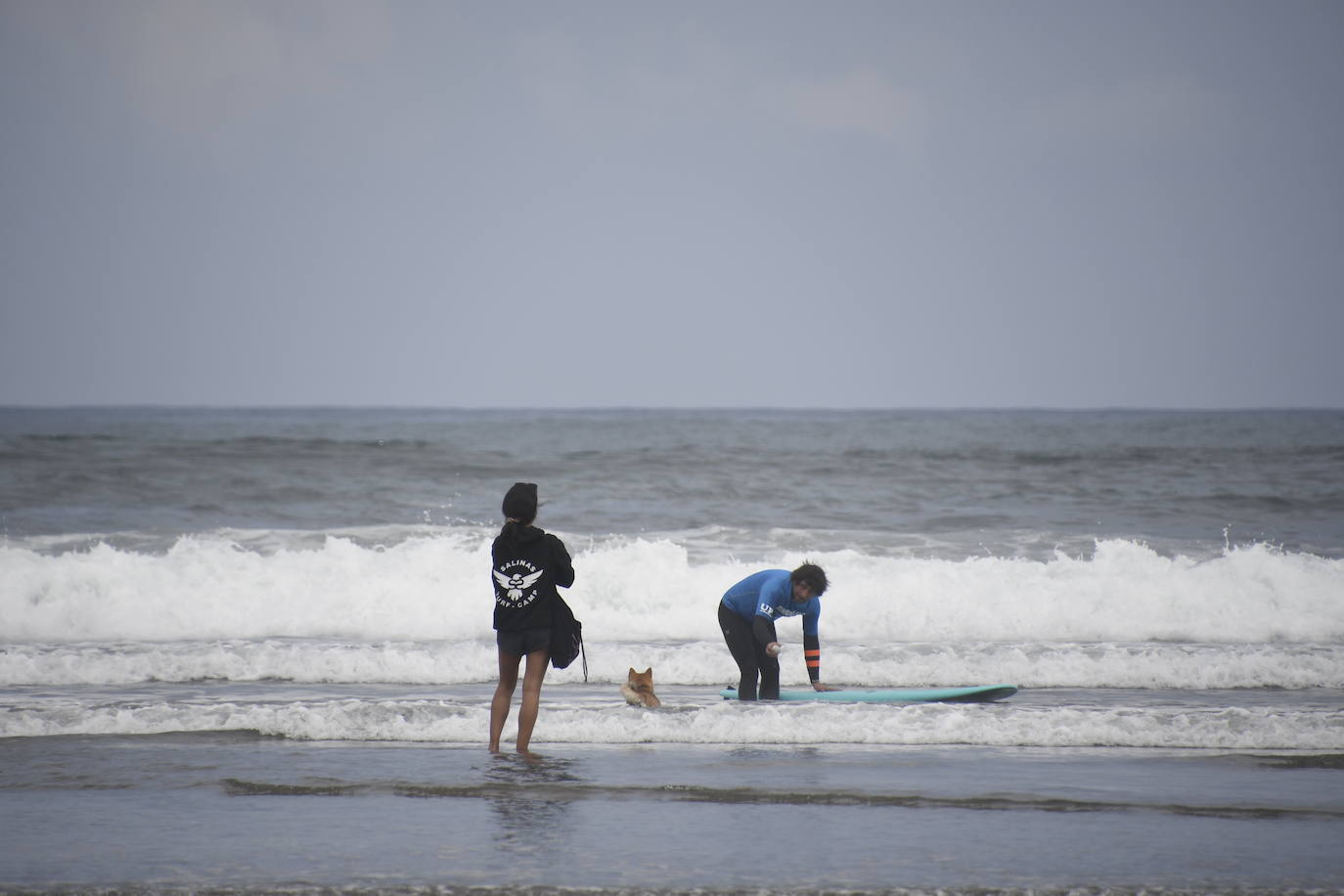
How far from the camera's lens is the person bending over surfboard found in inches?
332

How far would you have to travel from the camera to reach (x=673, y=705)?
27.1 ft

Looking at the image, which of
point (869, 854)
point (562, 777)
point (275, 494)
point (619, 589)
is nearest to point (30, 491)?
point (275, 494)

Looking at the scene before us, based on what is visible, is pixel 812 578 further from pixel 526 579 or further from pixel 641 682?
pixel 526 579

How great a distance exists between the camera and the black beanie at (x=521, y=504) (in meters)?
7.01

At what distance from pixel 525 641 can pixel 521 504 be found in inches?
34.0

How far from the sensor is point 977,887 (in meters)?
4.59

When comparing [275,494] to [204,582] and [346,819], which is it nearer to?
[204,582]

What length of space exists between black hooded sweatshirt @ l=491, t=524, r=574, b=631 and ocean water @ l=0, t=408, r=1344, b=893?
0.91 metres

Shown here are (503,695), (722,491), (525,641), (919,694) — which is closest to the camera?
(525,641)

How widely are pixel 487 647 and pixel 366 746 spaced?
370cm

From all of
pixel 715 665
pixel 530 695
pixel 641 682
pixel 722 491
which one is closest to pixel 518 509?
pixel 530 695

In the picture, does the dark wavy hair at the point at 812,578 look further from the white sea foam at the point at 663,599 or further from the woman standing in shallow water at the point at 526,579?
the white sea foam at the point at 663,599

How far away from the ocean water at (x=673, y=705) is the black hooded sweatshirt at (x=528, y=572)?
0.91 m

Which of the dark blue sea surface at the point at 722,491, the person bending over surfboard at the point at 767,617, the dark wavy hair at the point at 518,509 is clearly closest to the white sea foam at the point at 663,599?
the dark blue sea surface at the point at 722,491
